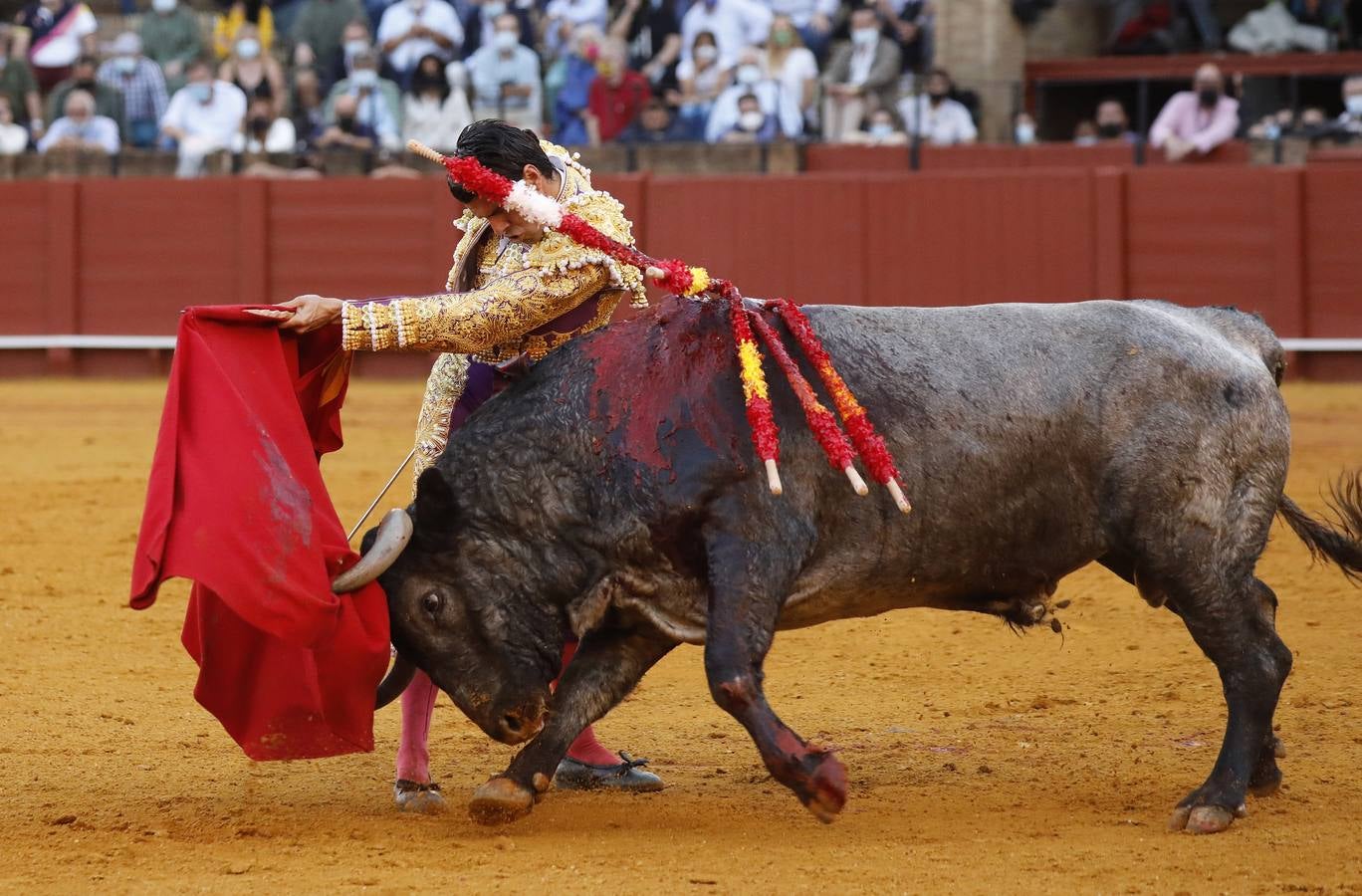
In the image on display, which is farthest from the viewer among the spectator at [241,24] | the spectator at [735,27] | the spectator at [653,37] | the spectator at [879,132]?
the spectator at [241,24]

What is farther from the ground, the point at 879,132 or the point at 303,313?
the point at 879,132

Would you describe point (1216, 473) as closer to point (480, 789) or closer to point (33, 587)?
point (480, 789)

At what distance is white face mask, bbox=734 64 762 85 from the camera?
1242 cm

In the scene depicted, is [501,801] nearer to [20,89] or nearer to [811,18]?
[811,18]

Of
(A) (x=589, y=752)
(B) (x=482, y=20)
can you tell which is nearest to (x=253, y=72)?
(B) (x=482, y=20)

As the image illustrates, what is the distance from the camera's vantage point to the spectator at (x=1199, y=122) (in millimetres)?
11820

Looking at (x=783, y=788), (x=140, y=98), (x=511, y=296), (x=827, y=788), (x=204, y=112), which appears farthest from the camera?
(x=140, y=98)

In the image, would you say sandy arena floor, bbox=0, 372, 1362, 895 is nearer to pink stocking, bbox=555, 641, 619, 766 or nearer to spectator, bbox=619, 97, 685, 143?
pink stocking, bbox=555, 641, 619, 766

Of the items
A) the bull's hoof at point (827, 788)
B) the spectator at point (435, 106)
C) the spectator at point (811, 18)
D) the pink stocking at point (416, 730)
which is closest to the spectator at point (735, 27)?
the spectator at point (811, 18)

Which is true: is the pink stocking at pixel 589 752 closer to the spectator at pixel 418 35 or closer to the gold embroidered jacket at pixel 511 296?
the gold embroidered jacket at pixel 511 296

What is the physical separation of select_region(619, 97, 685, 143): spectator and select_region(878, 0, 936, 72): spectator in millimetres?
1626

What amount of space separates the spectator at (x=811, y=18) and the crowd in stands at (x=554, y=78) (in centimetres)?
2

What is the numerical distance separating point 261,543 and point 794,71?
9.68 m

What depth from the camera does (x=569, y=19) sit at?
13.3 meters
